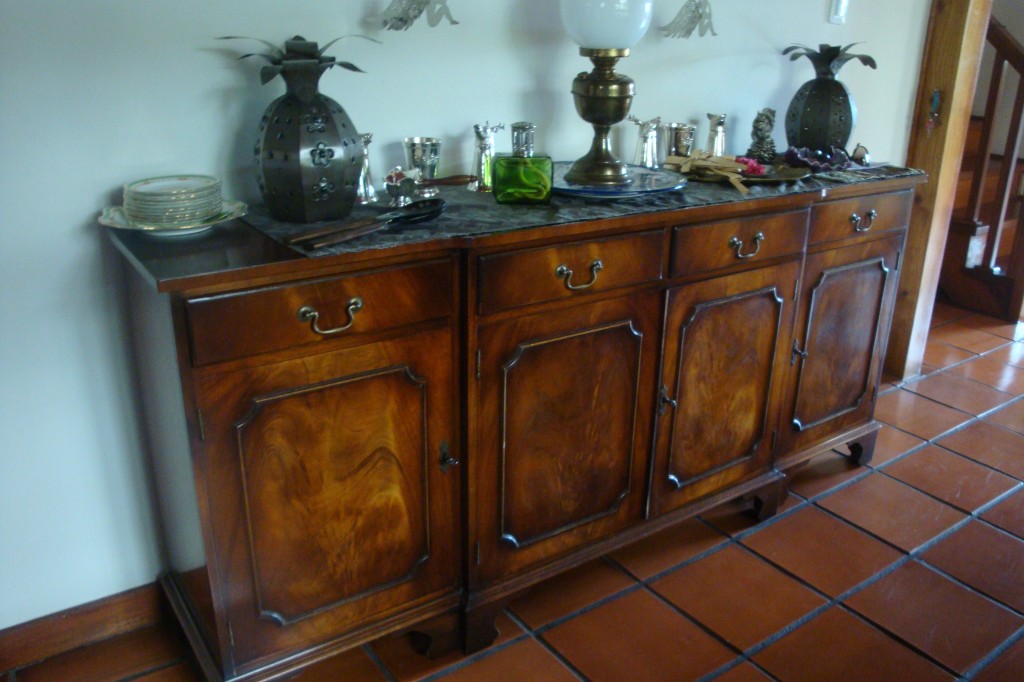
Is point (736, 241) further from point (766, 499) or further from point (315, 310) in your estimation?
point (315, 310)

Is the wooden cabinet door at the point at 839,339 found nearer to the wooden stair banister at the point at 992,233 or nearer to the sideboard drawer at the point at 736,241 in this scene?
the sideboard drawer at the point at 736,241

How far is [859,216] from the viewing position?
203cm

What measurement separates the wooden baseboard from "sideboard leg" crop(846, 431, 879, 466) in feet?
6.34

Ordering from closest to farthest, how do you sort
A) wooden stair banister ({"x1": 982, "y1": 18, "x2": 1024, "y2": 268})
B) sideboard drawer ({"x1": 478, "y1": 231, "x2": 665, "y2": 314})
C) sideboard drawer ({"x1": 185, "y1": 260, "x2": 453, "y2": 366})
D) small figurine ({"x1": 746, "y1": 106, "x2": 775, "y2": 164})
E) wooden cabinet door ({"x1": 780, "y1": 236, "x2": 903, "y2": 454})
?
sideboard drawer ({"x1": 185, "y1": 260, "x2": 453, "y2": 366}) < sideboard drawer ({"x1": 478, "y1": 231, "x2": 665, "y2": 314}) < wooden cabinet door ({"x1": 780, "y1": 236, "x2": 903, "y2": 454}) < small figurine ({"x1": 746, "y1": 106, "x2": 775, "y2": 164}) < wooden stair banister ({"x1": 982, "y1": 18, "x2": 1024, "y2": 268})

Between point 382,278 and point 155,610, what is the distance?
1.00 m

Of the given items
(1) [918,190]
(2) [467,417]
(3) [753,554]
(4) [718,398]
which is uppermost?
(1) [918,190]

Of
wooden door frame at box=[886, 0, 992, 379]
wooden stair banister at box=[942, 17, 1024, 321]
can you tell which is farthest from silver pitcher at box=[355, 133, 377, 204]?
wooden stair banister at box=[942, 17, 1024, 321]

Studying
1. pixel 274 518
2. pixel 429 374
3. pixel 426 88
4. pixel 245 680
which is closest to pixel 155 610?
pixel 245 680

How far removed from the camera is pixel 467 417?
151 centimetres

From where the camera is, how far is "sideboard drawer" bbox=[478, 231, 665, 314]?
1438 millimetres

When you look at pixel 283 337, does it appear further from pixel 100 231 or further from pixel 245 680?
pixel 245 680

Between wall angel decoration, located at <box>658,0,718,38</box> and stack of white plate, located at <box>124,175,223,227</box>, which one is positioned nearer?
stack of white plate, located at <box>124,175,223,227</box>

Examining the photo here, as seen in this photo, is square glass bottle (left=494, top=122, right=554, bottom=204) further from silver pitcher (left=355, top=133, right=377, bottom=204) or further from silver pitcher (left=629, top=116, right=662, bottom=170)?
silver pitcher (left=629, top=116, right=662, bottom=170)

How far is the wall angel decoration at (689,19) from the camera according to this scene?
6.84 feet
